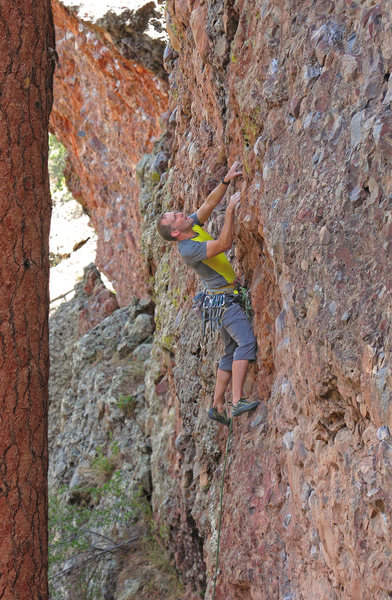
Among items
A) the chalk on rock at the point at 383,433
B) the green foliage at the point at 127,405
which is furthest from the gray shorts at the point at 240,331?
the green foliage at the point at 127,405

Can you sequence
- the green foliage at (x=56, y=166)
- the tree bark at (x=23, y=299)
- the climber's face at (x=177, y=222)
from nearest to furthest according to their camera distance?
the tree bark at (x=23, y=299) < the climber's face at (x=177, y=222) < the green foliage at (x=56, y=166)

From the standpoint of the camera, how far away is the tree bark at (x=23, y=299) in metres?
4.20

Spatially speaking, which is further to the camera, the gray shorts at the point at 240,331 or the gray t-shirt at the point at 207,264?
the gray t-shirt at the point at 207,264

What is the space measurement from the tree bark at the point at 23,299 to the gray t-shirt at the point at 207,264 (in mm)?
1346

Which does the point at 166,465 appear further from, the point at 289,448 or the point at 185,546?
the point at 289,448

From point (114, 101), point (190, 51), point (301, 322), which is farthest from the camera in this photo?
point (114, 101)

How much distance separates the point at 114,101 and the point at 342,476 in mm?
10458

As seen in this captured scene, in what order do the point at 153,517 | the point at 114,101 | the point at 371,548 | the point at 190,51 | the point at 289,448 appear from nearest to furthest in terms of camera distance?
the point at 371,548 < the point at 289,448 < the point at 190,51 < the point at 153,517 < the point at 114,101

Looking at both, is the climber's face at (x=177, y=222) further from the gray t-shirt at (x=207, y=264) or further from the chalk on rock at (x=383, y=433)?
the chalk on rock at (x=383, y=433)

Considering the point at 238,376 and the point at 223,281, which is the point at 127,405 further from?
the point at 238,376

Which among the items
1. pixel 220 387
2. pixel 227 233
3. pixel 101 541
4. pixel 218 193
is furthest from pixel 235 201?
pixel 101 541

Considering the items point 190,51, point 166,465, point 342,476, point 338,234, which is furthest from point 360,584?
point 190,51

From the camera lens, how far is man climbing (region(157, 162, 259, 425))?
538 cm

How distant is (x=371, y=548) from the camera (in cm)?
326
